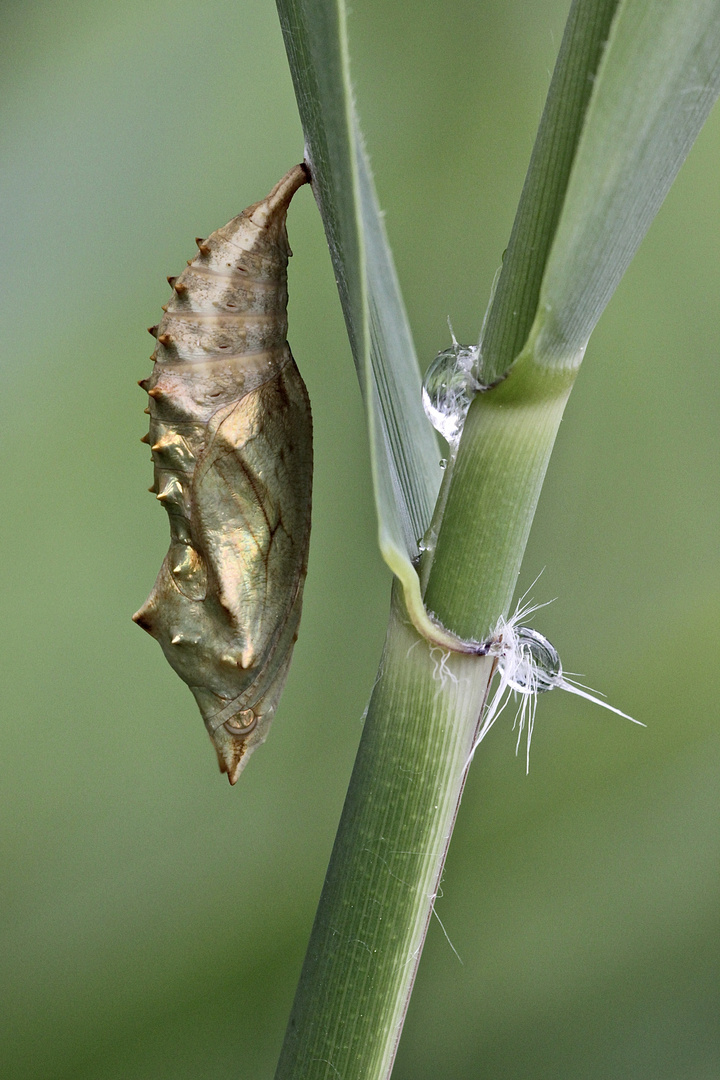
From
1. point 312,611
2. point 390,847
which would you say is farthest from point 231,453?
point 312,611

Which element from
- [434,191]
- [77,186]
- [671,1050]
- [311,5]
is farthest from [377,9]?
[671,1050]

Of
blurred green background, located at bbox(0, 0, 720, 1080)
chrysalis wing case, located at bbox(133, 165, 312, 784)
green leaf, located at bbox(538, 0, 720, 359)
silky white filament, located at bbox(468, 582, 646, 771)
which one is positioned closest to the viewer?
green leaf, located at bbox(538, 0, 720, 359)

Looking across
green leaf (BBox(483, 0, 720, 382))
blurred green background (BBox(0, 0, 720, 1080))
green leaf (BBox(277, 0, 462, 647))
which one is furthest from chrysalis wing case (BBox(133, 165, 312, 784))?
blurred green background (BBox(0, 0, 720, 1080))

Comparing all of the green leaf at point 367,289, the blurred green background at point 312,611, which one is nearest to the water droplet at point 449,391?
the green leaf at point 367,289

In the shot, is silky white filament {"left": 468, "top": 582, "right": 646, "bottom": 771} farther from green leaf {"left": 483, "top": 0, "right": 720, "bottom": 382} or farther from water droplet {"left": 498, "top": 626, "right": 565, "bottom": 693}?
green leaf {"left": 483, "top": 0, "right": 720, "bottom": 382}

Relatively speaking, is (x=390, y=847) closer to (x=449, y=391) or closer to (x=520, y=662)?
(x=520, y=662)

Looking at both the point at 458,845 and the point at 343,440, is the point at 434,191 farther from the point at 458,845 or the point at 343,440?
the point at 458,845

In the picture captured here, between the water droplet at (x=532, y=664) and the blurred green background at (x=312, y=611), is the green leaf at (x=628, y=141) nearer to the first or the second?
the water droplet at (x=532, y=664)
